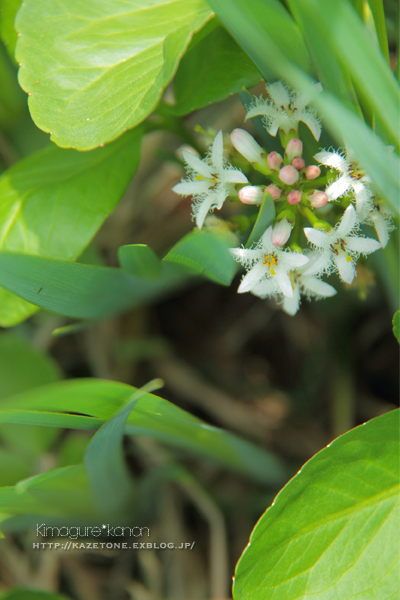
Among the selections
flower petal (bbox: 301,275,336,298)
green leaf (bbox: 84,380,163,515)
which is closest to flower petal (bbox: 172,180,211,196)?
flower petal (bbox: 301,275,336,298)

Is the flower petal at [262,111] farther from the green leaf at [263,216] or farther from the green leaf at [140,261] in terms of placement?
the green leaf at [140,261]

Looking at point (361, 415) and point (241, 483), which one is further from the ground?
point (241, 483)

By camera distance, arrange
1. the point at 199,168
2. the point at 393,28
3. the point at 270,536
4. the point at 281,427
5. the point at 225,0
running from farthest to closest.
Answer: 1. the point at 281,427
2. the point at 393,28
3. the point at 199,168
4. the point at 270,536
5. the point at 225,0

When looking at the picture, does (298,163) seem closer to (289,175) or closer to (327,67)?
(289,175)

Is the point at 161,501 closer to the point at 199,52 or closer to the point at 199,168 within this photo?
the point at 199,168

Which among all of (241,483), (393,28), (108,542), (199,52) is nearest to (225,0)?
(199,52)

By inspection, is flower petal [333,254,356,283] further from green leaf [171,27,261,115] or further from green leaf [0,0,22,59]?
green leaf [0,0,22,59]
